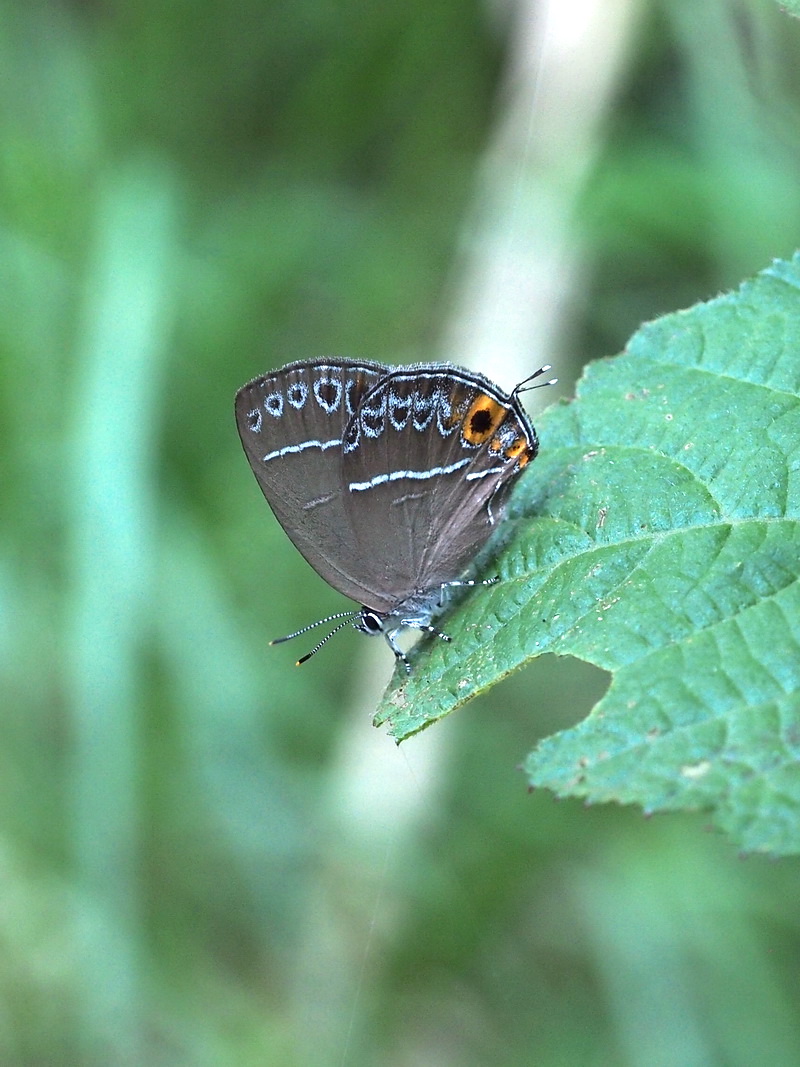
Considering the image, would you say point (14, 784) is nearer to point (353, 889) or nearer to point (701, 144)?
point (353, 889)

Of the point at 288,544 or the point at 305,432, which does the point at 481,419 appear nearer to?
the point at 305,432

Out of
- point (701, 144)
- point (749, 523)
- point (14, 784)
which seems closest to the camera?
point (749, 523)

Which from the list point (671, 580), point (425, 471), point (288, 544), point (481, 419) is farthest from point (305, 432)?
point (288, 544)

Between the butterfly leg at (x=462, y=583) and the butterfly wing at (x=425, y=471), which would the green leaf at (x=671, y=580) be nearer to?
the butterfly leg at (x=462, y=583)

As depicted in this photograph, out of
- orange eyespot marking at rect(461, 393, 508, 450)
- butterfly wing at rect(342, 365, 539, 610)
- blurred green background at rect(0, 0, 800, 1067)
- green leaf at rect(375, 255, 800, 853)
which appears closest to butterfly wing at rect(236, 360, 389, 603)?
butterfly wing at rect(342, 365, 539, 610)

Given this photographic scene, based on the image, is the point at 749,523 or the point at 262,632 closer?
the point at 749,523

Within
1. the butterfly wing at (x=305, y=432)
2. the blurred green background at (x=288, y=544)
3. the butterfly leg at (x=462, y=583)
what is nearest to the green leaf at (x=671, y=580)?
the butterfly leg at (x=462, y=583)

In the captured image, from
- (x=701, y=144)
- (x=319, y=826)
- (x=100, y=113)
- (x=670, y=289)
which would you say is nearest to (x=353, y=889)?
(x=319, y=826)
